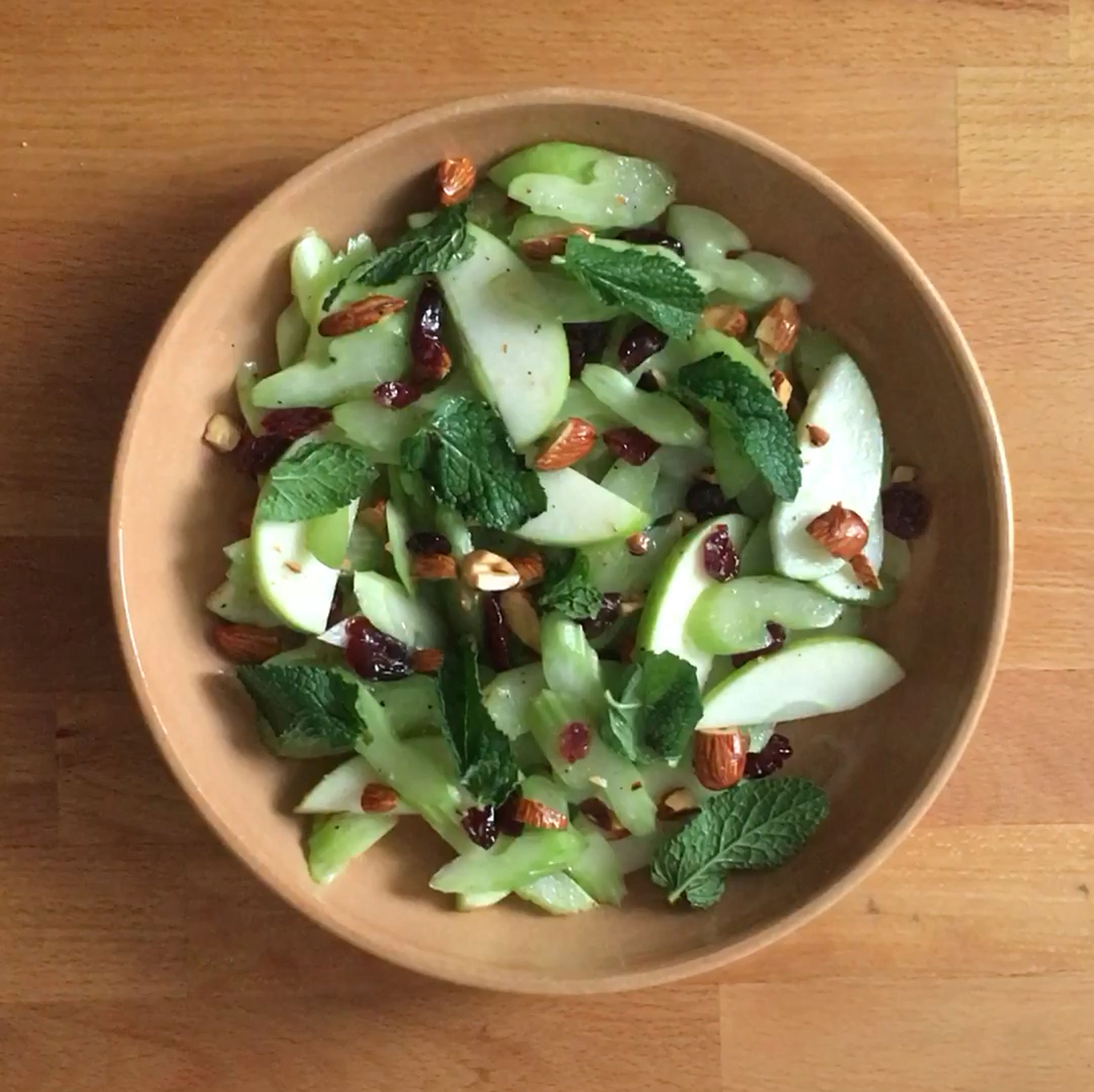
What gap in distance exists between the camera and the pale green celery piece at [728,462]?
949 mm

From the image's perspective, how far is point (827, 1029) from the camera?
41.9 inches

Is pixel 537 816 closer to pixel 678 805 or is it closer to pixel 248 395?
pixel 678 805

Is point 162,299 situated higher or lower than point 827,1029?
higher

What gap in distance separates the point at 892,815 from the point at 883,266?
16.9 inches

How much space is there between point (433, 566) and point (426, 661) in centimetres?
8

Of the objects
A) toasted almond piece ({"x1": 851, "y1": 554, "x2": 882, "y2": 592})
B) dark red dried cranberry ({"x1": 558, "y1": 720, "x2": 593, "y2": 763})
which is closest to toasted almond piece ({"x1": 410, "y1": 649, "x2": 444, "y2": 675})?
dark red dried cranberry ({"x1": 558, "y1": 720, "x2": 593, "y2": 763})

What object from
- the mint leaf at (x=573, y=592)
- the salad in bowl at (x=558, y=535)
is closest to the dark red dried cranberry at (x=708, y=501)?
the salad in bowl at (x=558, y=535)

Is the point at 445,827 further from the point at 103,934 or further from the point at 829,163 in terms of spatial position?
the point at 829,163

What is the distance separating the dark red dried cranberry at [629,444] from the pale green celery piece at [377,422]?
150mm

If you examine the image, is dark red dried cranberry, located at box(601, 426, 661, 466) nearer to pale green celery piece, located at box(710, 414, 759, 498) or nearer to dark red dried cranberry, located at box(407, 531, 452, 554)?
pale green celery piece, located at box(710, 414, 759, 498)

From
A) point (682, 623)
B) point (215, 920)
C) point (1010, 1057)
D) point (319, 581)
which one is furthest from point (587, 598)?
point (1010, 1057)

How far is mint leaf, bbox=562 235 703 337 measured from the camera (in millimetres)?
885

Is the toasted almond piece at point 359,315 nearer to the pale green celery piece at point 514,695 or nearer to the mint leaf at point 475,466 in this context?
the mint leaf at point 475,466

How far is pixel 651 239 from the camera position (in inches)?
37.7
